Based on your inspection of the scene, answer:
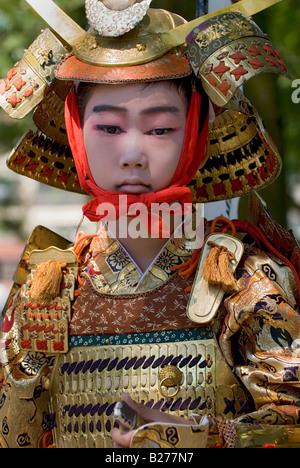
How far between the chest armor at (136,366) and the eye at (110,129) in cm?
48

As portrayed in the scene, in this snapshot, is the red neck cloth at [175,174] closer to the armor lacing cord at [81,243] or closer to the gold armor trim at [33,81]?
the gold armor trim at [33,81]

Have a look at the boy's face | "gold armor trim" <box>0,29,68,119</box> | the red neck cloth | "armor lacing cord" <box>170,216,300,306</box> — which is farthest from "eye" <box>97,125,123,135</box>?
"armor lacing cord" <box>170,216,300,306</box>

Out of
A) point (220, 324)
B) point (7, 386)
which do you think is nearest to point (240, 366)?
point (220, 324)

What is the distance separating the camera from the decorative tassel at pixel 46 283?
8.68 feet

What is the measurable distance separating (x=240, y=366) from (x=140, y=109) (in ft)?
2.64

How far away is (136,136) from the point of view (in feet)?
8.10

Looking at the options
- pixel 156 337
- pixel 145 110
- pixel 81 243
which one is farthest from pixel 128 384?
pixel 145 110

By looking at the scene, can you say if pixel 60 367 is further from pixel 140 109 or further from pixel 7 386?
pixel 140 109

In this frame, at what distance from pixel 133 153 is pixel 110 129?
4.9 inches

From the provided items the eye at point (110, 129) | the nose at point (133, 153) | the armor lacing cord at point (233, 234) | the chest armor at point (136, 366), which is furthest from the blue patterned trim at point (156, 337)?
the eye at point (110, 129)

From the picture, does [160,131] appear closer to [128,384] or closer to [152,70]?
[152,70]

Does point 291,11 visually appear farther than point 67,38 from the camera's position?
Yes

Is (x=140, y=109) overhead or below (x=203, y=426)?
overhead

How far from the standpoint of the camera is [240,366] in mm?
2441
